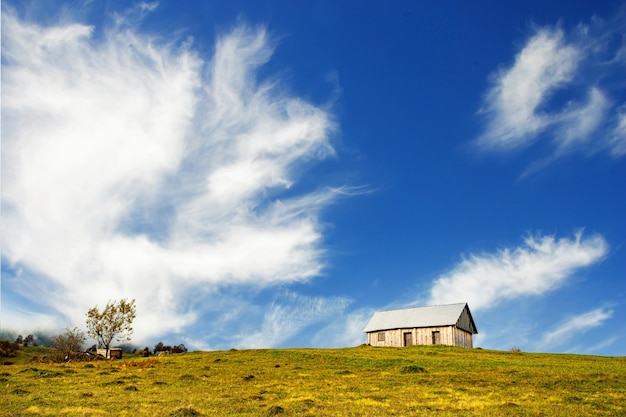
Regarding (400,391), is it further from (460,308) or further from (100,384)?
(460,308)

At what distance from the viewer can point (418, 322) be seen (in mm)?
91312

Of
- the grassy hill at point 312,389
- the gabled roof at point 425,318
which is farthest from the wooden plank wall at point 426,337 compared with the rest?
the grassy hill at point 312,389

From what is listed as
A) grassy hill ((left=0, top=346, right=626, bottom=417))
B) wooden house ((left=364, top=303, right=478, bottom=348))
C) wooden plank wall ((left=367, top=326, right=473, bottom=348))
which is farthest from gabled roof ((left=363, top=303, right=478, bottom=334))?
grassy hill ((left=0, top=346, right=626, bottom=417))

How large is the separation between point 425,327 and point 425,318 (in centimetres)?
219

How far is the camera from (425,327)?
89625 mm

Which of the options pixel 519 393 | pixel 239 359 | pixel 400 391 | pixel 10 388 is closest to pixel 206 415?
pixel 400 391

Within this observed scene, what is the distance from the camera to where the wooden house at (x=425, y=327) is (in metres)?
87.6

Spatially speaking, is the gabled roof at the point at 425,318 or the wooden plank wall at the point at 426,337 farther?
the gabled roof at the point at 425,318

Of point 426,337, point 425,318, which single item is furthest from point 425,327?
point 425,318

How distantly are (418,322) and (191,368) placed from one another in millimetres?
53993

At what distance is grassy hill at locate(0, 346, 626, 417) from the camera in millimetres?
27016

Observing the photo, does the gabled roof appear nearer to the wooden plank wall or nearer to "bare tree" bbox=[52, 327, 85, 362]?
the wooden plank wall

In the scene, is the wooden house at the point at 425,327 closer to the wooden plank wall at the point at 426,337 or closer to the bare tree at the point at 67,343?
the wooden plank wall at the point at 426,337

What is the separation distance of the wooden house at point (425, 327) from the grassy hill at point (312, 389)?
1474 inches
